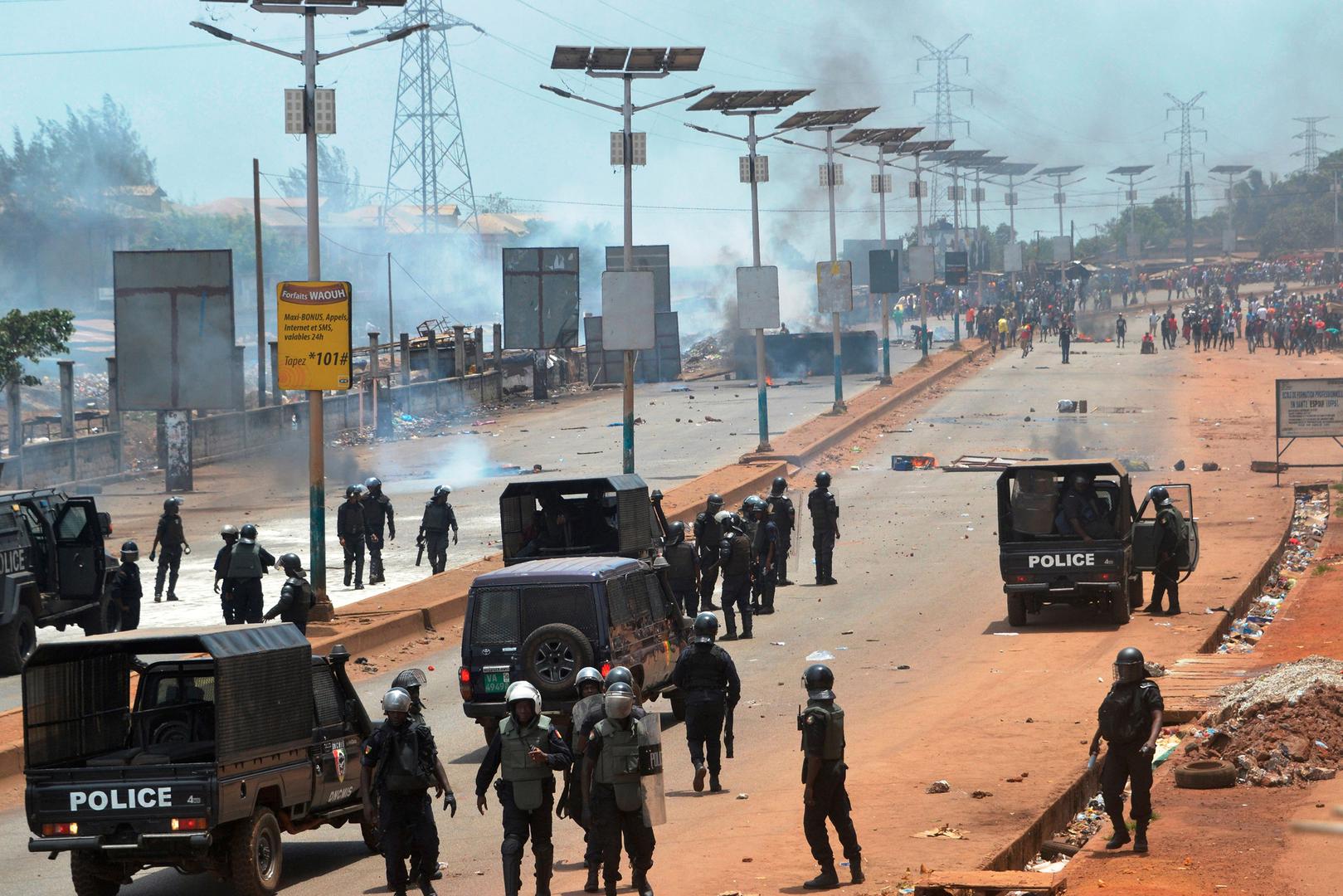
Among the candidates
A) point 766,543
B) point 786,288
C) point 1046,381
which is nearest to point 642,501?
point 766,543

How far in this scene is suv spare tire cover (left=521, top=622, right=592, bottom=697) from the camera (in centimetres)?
1321

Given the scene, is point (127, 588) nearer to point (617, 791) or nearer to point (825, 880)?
point (617, 791)

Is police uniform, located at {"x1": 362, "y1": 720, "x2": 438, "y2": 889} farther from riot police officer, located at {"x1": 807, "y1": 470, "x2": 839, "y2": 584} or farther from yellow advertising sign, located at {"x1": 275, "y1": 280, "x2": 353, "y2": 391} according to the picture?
riot police officer, located at {"x1": 807, "y1": 470, "x2": 839, "y2": 584}

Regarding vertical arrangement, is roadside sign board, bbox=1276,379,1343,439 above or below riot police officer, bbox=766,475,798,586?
→ above

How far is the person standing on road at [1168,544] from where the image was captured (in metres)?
20.5

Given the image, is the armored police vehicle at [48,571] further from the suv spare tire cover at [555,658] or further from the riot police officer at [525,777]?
the riot police officer at [525,777]

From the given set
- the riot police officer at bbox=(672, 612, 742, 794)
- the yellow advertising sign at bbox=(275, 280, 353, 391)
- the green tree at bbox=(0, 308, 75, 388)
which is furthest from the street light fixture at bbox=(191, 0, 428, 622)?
the green tree at bbox=(0, 308, 75, 388)

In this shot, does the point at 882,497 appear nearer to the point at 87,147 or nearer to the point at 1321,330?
the point at 1321,330

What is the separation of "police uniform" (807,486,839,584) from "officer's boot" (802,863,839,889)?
13413 millimetres

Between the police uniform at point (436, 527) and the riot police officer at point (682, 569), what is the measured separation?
491 cm

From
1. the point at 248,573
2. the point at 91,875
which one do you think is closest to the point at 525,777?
the point at 91,875

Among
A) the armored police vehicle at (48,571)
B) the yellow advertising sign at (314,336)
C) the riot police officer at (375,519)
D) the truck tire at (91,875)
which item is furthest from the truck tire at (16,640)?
the truck tire at (91,875)

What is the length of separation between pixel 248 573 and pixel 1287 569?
16620 millimetres

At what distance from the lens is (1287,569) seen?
86.8ft
